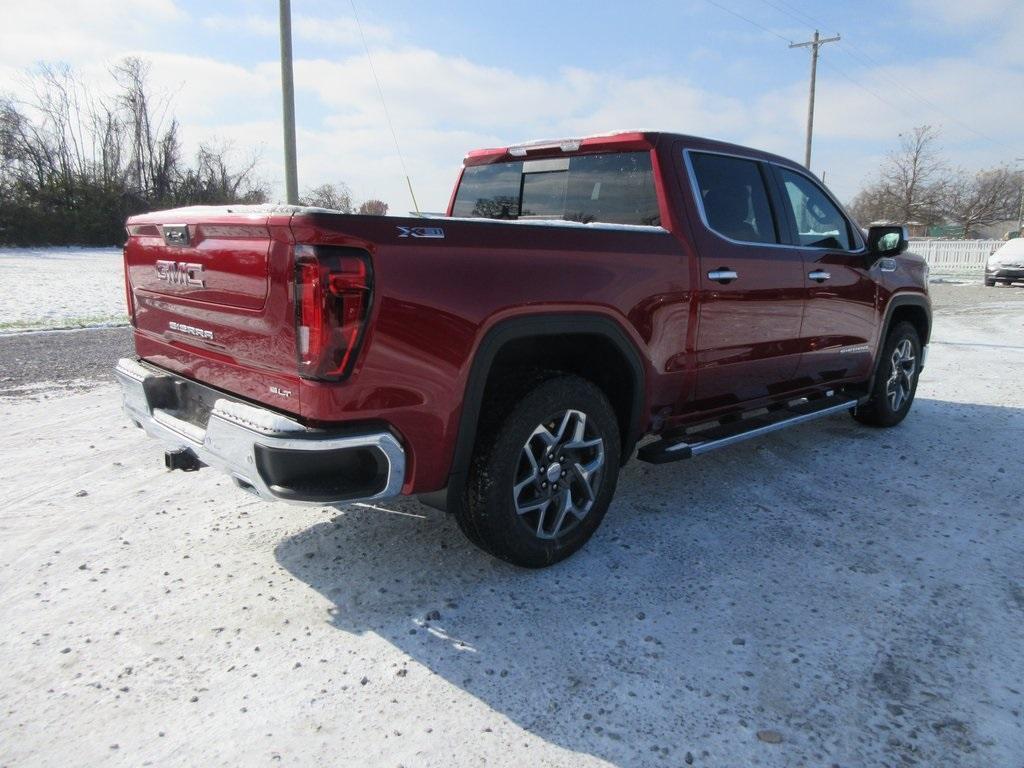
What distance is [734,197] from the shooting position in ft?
13.1

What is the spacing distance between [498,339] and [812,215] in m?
2.90

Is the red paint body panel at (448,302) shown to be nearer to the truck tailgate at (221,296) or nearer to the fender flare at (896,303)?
the truck tailgate at (221,296)

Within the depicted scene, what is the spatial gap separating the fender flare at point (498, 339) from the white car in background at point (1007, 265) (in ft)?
74.6

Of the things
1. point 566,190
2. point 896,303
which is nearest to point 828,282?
point 896,303

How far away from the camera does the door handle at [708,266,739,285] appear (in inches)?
143

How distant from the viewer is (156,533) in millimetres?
3445

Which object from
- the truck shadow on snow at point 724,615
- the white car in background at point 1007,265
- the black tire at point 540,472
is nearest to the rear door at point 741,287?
the truck shadow on snow at point 724,615

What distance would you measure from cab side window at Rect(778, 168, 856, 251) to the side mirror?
0.49 feet

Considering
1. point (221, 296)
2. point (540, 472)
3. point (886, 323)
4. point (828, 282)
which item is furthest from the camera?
point (886, 323)

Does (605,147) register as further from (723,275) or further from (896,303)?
(896,303)

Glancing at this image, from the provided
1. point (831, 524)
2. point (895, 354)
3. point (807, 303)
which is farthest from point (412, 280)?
point (895, 354)

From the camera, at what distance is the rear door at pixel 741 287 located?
12.1ft

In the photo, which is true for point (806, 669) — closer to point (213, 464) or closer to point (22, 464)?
point (213, 464)

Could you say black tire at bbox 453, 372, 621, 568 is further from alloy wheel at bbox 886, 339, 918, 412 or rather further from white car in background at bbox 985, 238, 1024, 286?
white car in background at bbox 985, 238, 1024, 286
